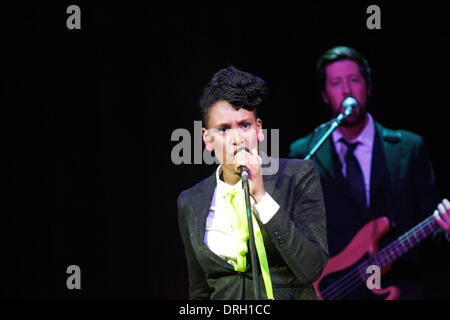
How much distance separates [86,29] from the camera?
11.7ft

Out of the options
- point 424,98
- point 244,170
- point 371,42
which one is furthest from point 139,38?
point 244,170

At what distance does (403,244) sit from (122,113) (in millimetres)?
1767

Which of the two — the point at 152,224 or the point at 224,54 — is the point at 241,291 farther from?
the point at 224,54

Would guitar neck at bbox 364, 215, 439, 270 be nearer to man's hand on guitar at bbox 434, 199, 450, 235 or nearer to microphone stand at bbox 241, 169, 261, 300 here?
man's hand on guitar at bbox 434, 199, 450, 235

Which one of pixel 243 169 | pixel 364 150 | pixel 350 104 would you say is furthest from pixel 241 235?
pixel 364 150

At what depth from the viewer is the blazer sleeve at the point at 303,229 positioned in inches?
72.4

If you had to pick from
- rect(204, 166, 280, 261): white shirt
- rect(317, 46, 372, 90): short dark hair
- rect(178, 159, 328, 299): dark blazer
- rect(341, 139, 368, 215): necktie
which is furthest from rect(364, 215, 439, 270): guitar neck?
rect(204, 166, 280, 261): white shirt

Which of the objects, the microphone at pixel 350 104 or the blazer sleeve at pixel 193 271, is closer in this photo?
the blazer sleeve at pixel 193 271

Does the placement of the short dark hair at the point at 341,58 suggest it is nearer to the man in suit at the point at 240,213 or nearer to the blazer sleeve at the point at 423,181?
the blazer sleeve at the point at 423,181

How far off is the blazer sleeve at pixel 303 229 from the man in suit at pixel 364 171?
1404mm

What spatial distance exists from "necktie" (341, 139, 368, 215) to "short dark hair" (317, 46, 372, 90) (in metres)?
0.39

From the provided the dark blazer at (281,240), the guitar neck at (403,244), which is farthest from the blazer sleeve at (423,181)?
the dark blazer at (281,240)

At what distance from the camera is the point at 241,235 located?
2.05 m

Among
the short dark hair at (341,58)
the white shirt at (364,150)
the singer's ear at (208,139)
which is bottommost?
the white shirt at (364,150)
